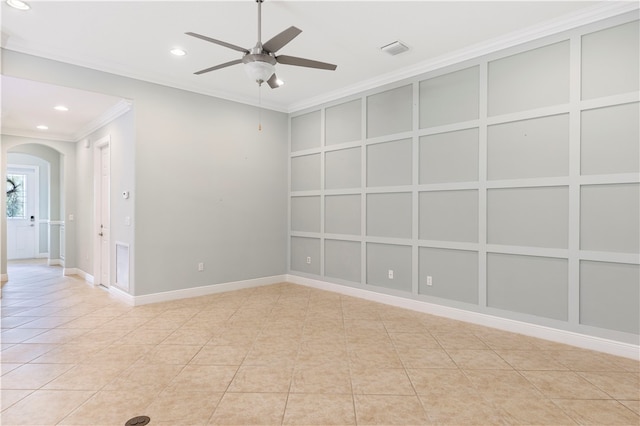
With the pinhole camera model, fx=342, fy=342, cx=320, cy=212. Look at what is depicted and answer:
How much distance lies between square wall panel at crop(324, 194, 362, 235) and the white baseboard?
899mm

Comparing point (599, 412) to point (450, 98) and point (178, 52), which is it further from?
point (178, 52)

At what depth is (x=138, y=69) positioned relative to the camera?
4.50m

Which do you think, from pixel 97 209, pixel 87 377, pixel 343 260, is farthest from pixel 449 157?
pixel 97 209

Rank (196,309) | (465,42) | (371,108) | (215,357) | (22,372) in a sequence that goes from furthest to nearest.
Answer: (371,108), (196,309), (465,42), (215,357), (22,372)

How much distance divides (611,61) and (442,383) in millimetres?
3200

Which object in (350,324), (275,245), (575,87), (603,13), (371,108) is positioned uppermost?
(603,13)

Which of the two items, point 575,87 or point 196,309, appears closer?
point 575,87

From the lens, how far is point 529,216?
354cm

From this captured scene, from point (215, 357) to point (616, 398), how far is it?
305cm

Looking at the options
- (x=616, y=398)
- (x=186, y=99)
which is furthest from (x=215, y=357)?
(x=186, y=99)

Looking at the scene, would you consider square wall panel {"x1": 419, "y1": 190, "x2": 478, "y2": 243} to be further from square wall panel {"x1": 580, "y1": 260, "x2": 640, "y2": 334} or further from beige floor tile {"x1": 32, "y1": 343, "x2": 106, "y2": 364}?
beige floor tile {"x1": 32, "y1": 343, "x2": 106, "y2": 364}

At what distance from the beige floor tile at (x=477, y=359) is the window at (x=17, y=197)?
11.3 m

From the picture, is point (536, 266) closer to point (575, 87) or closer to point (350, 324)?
point (575, 87)

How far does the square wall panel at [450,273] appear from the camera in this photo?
13.0ft
